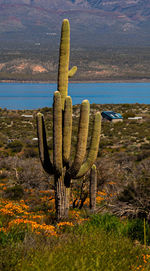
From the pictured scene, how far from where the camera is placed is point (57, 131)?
25.8ft

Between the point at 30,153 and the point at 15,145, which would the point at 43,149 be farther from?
the point at 15,145

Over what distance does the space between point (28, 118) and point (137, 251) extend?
40.5 meters

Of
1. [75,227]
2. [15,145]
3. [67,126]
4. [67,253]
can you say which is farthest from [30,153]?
[67,253]

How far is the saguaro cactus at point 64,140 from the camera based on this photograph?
7.82 meters

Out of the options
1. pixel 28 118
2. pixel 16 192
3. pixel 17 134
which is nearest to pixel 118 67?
pixel 28 118

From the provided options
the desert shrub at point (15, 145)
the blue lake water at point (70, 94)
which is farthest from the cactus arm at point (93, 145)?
the blue lake water at point (70, 94)

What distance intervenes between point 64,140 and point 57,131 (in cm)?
32

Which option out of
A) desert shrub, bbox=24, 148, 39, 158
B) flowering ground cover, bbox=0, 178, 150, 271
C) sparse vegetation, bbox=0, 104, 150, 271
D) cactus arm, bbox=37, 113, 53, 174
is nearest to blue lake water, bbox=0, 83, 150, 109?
desert shrub, bbox=24, 148, 39, 158

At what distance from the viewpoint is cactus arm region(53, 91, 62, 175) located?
7766mm

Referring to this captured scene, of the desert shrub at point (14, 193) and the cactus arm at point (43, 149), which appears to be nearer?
the cactus arm at point (43, 149)

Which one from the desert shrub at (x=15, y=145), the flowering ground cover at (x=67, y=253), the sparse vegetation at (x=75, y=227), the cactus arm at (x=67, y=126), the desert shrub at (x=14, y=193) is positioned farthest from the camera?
the desert shrub at (x=15, y=145)

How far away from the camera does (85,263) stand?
3805 mm

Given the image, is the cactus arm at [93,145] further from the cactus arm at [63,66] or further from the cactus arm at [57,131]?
the cactus arm at [63,66]

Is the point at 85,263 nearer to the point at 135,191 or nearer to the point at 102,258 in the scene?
the point at 102,258
